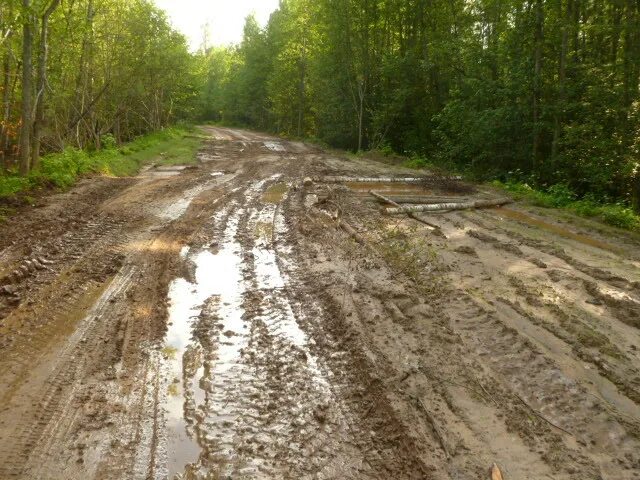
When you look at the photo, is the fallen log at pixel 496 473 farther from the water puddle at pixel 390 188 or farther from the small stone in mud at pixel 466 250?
the water puddle at pixel 390 188

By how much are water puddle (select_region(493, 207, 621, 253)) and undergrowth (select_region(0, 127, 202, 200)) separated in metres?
11.3

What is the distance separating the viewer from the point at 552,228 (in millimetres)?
10734

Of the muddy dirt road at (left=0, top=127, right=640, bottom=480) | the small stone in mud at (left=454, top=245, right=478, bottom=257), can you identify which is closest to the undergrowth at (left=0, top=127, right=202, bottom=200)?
the muddy dirt road at (left=0, top=127, right=640, bottom=480)

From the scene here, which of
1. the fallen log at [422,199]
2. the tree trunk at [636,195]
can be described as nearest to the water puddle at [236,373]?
the fallen log at [422,199]

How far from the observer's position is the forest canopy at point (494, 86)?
13055mm

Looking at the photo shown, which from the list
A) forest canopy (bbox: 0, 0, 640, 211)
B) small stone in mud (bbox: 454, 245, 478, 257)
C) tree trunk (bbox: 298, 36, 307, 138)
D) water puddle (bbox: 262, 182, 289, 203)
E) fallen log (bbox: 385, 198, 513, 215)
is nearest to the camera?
small stone in mud (bbox: 454, 245, 478, 257)

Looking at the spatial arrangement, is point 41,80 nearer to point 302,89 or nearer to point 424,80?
point 424,80

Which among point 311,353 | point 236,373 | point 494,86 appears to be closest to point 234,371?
point 236,373

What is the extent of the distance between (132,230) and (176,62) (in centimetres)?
2456

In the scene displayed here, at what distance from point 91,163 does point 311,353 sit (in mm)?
13046

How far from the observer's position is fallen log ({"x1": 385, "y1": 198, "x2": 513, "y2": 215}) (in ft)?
37.3

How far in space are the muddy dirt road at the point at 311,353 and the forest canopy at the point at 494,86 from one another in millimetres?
5546

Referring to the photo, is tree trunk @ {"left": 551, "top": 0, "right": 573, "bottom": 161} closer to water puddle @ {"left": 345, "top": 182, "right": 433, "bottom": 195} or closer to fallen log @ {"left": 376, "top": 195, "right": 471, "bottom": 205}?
fallen log @ {"left": 376, "top": 195, "right": 471, "bottom": 205}

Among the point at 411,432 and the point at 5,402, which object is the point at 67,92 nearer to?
the point at 5,402
